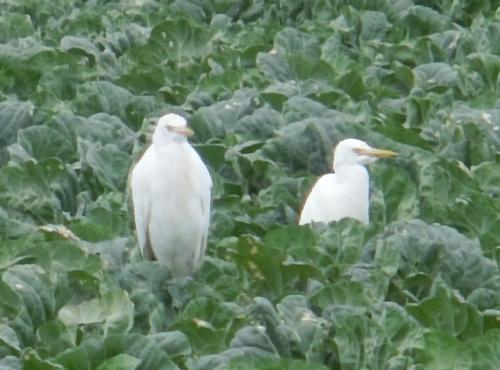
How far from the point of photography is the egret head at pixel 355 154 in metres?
9.84

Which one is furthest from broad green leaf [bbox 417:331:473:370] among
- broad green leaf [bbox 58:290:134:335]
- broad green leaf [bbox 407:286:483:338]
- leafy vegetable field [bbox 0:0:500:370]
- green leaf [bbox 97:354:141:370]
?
broad green leaf [bbox 58:290:134:335]

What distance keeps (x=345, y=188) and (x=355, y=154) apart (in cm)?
22

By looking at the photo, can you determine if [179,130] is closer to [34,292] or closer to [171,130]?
[171,130]

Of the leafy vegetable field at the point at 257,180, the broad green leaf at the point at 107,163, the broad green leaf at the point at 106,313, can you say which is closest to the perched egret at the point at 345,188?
the leafy vegetable field at the point at 257,180

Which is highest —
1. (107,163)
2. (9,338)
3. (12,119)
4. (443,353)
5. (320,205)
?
(443,353)

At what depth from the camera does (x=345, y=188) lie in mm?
9742

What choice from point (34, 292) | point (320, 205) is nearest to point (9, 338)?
point (34, 292)

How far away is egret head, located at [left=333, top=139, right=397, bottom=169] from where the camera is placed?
984cm

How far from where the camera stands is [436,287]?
27.4 feet

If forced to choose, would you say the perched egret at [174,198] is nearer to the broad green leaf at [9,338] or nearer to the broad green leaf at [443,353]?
the broad green leaf at [9,338]

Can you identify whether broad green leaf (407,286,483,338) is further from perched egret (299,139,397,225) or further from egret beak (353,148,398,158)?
egret beak (353,148,398,158)

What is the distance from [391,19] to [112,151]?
4600 millimetres

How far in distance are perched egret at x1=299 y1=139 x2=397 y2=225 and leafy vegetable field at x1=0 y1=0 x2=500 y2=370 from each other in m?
0.27

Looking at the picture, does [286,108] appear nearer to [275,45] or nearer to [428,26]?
[275,45]
